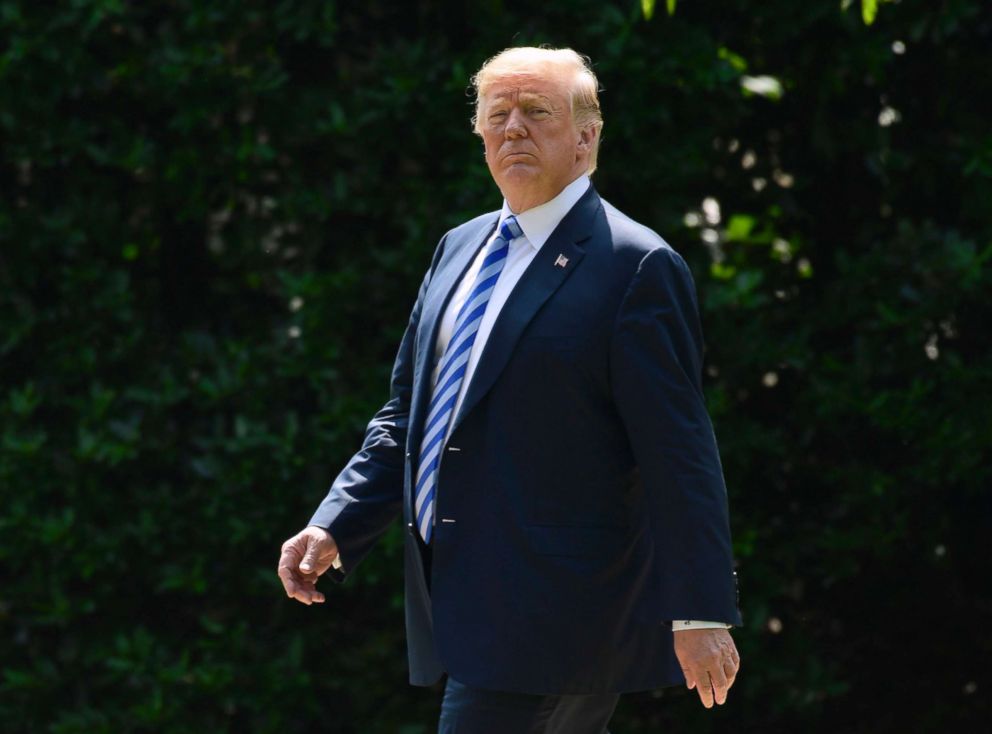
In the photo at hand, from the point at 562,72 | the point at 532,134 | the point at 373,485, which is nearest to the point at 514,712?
the point at 373,485

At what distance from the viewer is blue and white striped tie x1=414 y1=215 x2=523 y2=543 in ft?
10.4

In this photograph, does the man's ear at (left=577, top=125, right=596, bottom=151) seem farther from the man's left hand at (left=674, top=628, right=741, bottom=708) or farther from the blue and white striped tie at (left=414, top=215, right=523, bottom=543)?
the man's left hand at (left=674, top=628, right=741, bottom=708)

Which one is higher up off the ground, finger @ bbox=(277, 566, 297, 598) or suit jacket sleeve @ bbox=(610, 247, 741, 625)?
suit jacket sleeve @ bbox=(610, 247, 741, 625)

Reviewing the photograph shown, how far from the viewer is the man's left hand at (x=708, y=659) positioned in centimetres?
289

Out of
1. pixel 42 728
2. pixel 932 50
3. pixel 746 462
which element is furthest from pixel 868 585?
pixel 42 728

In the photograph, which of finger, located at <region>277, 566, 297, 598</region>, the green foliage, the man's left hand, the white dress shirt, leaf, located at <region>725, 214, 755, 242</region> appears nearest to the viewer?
the man's left hand

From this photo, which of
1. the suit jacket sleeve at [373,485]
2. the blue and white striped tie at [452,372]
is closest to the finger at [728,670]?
the blue and white striped tie at [452,372]

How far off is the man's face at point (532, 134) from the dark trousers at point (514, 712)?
100cm

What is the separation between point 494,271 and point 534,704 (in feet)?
2.89

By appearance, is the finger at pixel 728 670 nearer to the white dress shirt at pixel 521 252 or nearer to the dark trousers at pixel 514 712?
the dark trousers at pixel 514 712

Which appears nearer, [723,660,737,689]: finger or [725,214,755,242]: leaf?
[723,660,737,689]: finger

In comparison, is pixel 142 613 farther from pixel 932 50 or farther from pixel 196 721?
pixel 932 50

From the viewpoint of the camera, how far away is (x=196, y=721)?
5113 millimetres

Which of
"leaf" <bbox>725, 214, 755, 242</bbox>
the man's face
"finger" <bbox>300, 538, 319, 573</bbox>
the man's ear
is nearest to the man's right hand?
"finger" <bbox>300, 538, 319, 573</bbox>
